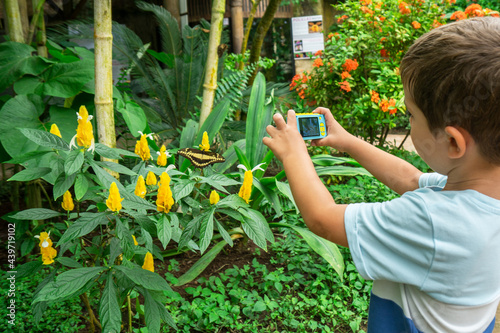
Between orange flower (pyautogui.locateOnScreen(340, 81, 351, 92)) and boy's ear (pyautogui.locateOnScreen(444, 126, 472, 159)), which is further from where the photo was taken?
orange flower (pyautogui.locateOnScreen(340, 81, 351, 92))

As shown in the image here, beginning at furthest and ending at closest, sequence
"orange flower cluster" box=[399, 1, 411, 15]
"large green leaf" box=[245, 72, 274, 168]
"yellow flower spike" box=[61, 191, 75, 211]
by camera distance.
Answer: "orange flower cluster" box=[399, 1, 411, 15]
"large green leaf" box=[245, 72, 274, 168]
"yellow flower spike" box=[61, 191, 75, 211]

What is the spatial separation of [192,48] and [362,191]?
2431mm

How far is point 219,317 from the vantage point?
210 cm

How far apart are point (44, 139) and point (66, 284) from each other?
18.3 inches

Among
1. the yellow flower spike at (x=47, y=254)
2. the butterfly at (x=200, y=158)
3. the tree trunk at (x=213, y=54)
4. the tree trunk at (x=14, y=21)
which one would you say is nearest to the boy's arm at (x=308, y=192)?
the butterfly at (x=200, y=158)

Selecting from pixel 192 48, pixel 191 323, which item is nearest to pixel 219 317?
pixel 191 323

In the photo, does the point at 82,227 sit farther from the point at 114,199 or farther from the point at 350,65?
the point at 350,65

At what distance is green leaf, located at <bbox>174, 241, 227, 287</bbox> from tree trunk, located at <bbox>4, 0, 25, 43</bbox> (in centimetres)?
178

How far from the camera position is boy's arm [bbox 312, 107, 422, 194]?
50.1 inches

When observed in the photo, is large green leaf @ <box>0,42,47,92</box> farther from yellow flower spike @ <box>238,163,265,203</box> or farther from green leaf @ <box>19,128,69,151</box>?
yellow flower spike @ <box>238,163,265,203</box>

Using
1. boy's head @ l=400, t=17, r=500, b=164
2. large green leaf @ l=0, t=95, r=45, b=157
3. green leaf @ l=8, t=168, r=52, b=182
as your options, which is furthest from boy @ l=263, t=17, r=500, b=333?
large green leaf @ l=0, t=95, r=45, b=157

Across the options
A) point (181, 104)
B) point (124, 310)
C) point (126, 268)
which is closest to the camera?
point (126, 268)

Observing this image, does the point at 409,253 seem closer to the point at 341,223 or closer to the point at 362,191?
the point at 341,223

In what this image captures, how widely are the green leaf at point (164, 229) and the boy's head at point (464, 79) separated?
2.73ft
